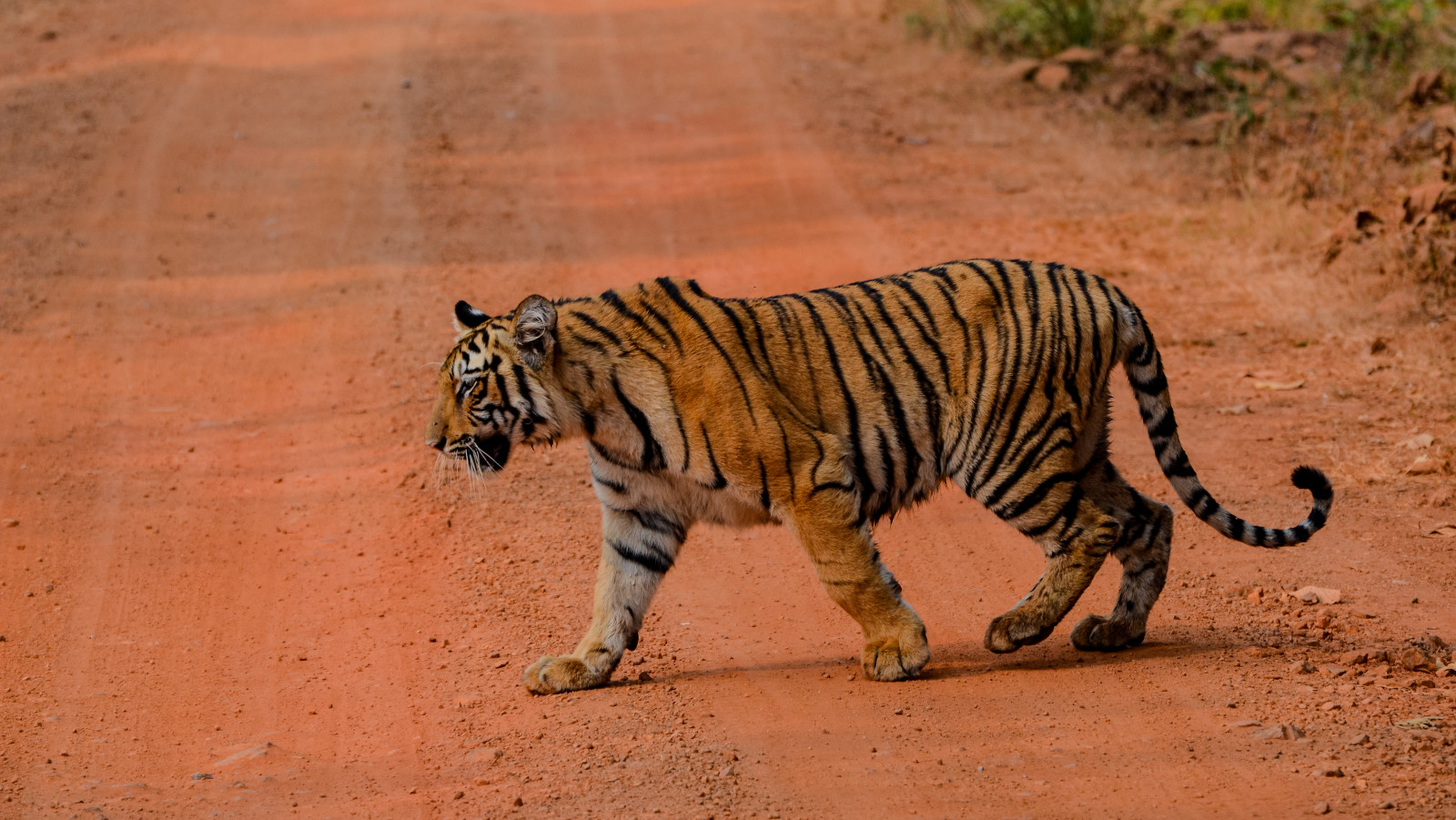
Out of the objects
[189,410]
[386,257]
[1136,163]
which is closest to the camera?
[189,410]

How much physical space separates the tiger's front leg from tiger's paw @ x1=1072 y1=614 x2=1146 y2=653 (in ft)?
4.98

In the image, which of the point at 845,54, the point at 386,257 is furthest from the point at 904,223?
the point at 845,54

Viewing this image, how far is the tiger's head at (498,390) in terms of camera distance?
4758 mm

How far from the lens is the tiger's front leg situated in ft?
16.4

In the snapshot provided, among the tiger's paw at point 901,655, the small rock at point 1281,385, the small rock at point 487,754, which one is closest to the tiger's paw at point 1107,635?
the tiger's paw at point 901,655

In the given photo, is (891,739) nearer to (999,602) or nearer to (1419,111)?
(999,602)

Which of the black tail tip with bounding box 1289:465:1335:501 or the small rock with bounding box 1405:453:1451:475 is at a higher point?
the black tail tip with bounding box 1289:465:1335:501

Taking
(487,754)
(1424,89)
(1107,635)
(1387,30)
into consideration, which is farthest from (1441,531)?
(1387,30)

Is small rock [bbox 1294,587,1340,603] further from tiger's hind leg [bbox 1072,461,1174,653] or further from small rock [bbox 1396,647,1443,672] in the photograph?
tiger's hind leg [bbox 1072,461,1174,653]

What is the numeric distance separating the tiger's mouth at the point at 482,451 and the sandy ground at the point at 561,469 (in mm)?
823

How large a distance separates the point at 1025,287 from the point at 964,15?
1129 centimetres

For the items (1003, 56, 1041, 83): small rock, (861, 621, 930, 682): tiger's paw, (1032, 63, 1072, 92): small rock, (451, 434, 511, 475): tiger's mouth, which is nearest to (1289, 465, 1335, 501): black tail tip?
(861, 621, 930, 682): tiger's paw

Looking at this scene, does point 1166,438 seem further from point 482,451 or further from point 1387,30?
point 1387,30

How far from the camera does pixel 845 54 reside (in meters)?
15.4
